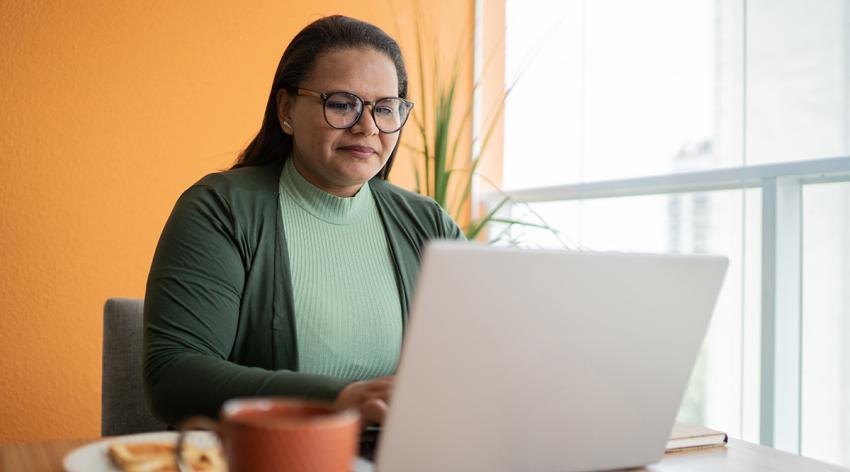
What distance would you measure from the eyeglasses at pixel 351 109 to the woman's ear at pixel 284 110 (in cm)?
5

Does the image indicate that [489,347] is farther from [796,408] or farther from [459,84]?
[459,84]

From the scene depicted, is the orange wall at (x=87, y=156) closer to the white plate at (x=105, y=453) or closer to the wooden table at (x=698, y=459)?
the wooden table at (x=698, y=459)

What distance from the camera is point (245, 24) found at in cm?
297

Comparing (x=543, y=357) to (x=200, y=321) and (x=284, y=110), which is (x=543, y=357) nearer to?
(x=200, y=321)

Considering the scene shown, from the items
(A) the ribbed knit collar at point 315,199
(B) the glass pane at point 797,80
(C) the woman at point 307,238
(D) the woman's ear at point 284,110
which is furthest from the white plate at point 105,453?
(B) the glass pane at point 797,80

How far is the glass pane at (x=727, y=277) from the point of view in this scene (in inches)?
89.4

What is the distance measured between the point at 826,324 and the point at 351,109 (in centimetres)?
142

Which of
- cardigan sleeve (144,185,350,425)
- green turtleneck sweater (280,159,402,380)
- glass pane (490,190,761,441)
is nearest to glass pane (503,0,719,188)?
glass pane (490,190,761,441)

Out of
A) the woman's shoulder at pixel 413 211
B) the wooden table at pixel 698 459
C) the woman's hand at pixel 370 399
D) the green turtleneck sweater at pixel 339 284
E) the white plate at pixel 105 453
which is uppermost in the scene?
the woman's shoulder at pixel 413 211

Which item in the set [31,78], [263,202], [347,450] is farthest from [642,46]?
[347,450]

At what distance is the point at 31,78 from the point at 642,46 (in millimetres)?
2018

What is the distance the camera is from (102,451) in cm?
84

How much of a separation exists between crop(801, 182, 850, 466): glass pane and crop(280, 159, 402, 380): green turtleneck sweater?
4.08ft

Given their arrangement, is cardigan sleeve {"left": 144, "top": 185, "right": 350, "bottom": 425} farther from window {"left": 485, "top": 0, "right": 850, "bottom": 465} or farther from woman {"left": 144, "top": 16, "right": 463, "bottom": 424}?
window {"left": 485, "top": 0, "right": 850, "bottom": 465}
